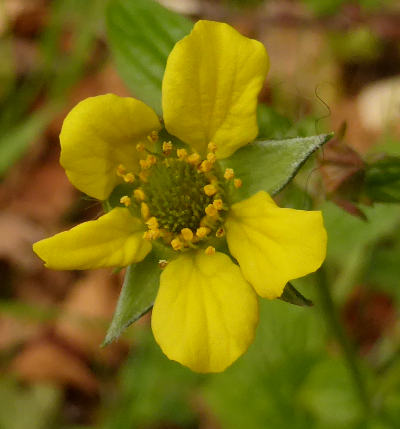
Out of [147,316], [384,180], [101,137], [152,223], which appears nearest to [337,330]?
[384,180]

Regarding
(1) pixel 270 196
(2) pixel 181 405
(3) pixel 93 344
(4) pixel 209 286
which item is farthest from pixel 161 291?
(3) pixel 93 344

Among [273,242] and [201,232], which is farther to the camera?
[201,232]

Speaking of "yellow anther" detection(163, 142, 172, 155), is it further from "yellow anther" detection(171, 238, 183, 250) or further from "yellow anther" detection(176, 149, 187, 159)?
"yellow anther" detection(171, 238, 183, 250)

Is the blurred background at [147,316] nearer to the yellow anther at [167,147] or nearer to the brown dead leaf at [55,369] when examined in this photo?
the brown dead leaf at [55,369]

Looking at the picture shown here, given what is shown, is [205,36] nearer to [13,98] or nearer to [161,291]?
[161,291]

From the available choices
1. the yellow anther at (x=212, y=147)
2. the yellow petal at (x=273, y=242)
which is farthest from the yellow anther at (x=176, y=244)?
the yellow anther at (x=212, y=147)

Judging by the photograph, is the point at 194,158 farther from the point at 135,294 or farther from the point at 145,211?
the point at 135,294

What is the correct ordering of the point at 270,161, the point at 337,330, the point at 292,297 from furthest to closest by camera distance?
the point at 337,330 → the point at 270,161 → the point at 292,297
